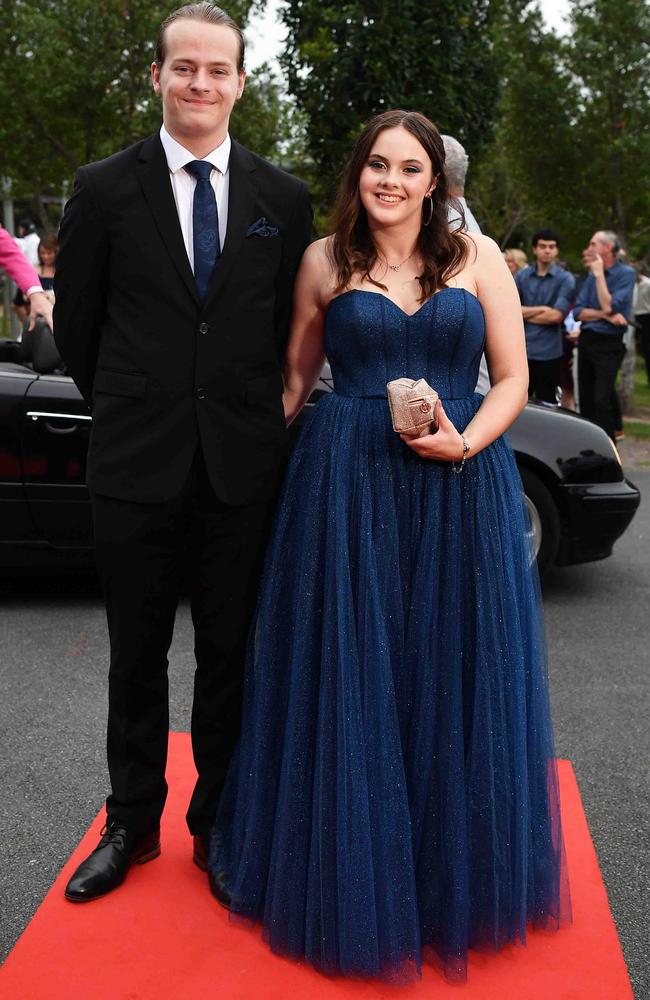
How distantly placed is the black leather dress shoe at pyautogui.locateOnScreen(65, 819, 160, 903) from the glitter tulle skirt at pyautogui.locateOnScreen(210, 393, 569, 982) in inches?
16.3

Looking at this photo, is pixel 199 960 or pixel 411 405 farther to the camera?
pixel 199 960

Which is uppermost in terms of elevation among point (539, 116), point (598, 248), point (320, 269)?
point (539, 116)

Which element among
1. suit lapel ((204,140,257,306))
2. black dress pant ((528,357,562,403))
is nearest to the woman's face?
suit lapel ((204,140,257,306))

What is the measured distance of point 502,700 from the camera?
2.40 metres

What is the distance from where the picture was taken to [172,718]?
13.1 ft

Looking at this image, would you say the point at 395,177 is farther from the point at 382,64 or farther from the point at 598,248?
the point at 382,64

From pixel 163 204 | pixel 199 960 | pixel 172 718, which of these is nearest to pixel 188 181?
pixel 163 204

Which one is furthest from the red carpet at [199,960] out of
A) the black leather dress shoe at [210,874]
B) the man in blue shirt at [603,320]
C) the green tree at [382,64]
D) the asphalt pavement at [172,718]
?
the green tree at [382,64]

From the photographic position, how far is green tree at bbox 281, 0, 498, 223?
925 centimetres

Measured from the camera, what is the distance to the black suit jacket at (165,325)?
96.0 inches

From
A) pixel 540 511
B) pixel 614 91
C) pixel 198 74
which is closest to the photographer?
pixel 198 74

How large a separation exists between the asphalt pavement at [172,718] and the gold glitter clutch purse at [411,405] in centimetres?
148

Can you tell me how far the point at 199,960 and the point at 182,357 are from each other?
1.43m

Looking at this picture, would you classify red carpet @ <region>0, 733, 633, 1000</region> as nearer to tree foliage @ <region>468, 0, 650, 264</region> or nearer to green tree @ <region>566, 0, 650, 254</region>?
tree foliage @ <region>468, 0, 650, 264</region>
